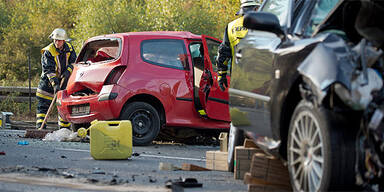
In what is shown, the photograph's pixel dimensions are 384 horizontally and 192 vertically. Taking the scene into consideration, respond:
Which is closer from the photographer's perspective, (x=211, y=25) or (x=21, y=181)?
(x=21, y=181)

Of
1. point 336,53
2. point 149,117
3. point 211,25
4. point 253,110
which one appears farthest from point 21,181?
point 211,25

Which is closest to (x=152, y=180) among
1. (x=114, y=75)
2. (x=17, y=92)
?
(x=114, y=75)

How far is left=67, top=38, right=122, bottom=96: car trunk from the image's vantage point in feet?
39.9

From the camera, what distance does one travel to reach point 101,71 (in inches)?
480

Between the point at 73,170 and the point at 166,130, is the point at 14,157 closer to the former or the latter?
the point at 73,170

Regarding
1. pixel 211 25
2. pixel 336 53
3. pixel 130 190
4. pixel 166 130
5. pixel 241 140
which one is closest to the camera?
pixel 336 53

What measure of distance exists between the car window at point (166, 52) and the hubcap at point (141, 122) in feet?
2.81

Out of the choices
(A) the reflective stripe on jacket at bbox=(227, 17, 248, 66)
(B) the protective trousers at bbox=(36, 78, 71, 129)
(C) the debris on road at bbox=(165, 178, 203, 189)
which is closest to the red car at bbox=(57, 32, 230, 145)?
(A) the reflective stripe on jacket at bbox=(227, 17, 248, 66)

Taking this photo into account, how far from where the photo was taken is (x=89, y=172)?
311 inches

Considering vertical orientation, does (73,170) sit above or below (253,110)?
below

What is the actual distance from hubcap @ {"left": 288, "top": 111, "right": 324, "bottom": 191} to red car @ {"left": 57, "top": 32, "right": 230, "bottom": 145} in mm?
6713

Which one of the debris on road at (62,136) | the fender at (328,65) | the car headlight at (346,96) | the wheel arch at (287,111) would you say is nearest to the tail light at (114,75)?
the debris on road at (62,136)

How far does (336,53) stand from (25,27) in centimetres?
3470

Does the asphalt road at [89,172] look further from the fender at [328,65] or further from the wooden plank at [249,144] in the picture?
the fender at [328,65]
